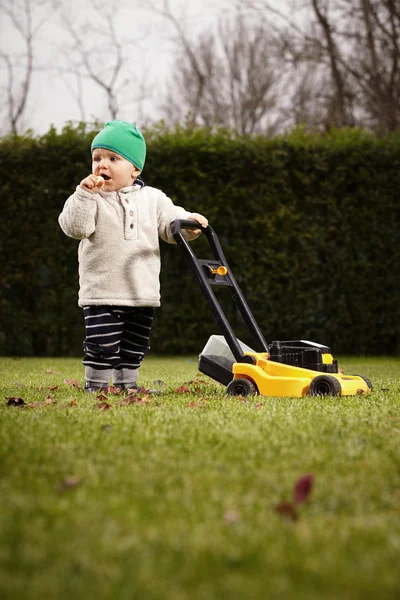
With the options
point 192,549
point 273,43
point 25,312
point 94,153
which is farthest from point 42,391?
point 273,43

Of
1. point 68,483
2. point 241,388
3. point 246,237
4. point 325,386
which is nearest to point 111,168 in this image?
point 241,388

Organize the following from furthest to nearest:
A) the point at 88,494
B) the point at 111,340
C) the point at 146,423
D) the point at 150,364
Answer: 1. the point at 150,364
2. the point at 111,340
3. the point at 146,423
4. the point at 88,494

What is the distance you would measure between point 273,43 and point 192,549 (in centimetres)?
1802

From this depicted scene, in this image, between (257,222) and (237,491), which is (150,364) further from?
(237,491)

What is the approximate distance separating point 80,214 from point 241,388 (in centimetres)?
142

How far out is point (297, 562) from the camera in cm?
145

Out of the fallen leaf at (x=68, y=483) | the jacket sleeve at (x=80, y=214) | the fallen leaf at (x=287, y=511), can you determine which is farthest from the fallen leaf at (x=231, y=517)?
the jacket sleeve at (x=80, y=214)

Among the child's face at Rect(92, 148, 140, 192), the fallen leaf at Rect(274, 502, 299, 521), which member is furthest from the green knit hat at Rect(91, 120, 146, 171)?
A: the fallen leaf at Rect(274, 502, 299, 521)

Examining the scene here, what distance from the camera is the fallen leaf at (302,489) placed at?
1894mm

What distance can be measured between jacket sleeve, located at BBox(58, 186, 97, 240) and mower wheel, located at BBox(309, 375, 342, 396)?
165cm

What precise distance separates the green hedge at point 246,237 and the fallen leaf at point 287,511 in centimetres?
744

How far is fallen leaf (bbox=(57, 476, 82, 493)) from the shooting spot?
6.43 feet

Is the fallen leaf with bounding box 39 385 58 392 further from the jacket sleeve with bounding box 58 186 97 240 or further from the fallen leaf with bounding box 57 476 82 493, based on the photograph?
the fallen leaf with bounding box 57 476 82 493

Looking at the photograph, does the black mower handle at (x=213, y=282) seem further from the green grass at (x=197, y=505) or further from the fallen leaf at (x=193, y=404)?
the green grass at (x=197, y=505)
